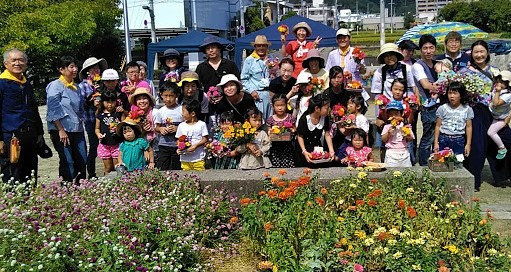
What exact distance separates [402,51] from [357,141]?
6.50 feet

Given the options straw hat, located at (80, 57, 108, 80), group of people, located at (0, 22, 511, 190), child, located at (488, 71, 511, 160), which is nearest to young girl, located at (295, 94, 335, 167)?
group of people, located at (0, 22, 511, 190)

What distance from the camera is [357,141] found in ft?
19.8

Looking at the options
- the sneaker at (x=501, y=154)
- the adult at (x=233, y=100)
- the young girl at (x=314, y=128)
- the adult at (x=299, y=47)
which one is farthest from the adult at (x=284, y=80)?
the sneaker at (x=501, y=154)

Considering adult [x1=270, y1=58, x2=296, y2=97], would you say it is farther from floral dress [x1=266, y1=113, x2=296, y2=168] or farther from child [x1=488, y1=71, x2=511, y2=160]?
child [x1=488, y1=71, x2=511, y2=160]

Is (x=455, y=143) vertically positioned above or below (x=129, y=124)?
below

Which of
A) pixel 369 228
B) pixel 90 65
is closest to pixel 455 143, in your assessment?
pixel 369 228

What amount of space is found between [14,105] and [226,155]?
238 cm

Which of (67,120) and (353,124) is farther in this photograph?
(67,120)

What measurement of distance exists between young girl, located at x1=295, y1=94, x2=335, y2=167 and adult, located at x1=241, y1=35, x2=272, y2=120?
139 cm

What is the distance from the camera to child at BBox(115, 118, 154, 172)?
6.14 m

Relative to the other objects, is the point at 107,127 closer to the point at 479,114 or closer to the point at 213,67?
the point at 213,67

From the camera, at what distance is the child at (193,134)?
605cm

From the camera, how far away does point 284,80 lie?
7.05 m

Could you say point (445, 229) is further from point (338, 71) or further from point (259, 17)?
point (259, 17)
